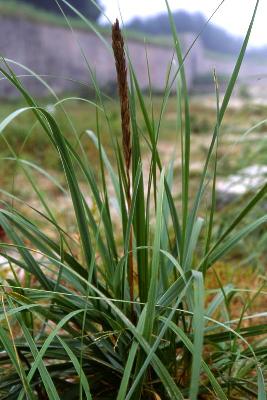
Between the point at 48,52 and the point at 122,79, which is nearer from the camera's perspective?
the point at 122,79

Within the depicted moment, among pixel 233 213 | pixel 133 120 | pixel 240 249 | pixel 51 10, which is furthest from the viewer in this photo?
pixel 51 10

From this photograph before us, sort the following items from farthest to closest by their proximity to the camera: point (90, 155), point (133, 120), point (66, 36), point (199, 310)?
1. point (66, 36)
2. point (90, 155)
3. point (133, 120)
4. point (199, 310)

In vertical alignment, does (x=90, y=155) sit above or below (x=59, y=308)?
above

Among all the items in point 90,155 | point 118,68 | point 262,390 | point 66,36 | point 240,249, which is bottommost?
point 262,390

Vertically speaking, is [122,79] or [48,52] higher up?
[48,52]

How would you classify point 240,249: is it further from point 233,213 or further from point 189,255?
point 189,255

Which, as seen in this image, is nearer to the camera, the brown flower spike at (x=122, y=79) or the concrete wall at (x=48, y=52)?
the brown flower spike at (x=122, y=79)

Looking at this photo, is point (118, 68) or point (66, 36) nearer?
point (118, 68)

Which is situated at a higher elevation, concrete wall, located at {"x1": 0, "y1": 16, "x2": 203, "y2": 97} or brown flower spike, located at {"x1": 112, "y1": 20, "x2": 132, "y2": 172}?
concrete wall, located at {"x1": 0, "y1": 16, "x2": 203, "y2": 97}

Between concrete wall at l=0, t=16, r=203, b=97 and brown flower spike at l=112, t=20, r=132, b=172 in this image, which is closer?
brown flower spike at l=112, t=20, r=132, b=172

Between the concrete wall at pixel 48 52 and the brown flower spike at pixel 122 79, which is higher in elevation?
the concrete wall at pixel 48 52

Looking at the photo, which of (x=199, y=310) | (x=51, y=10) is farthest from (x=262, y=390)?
(x=51, y=10)
